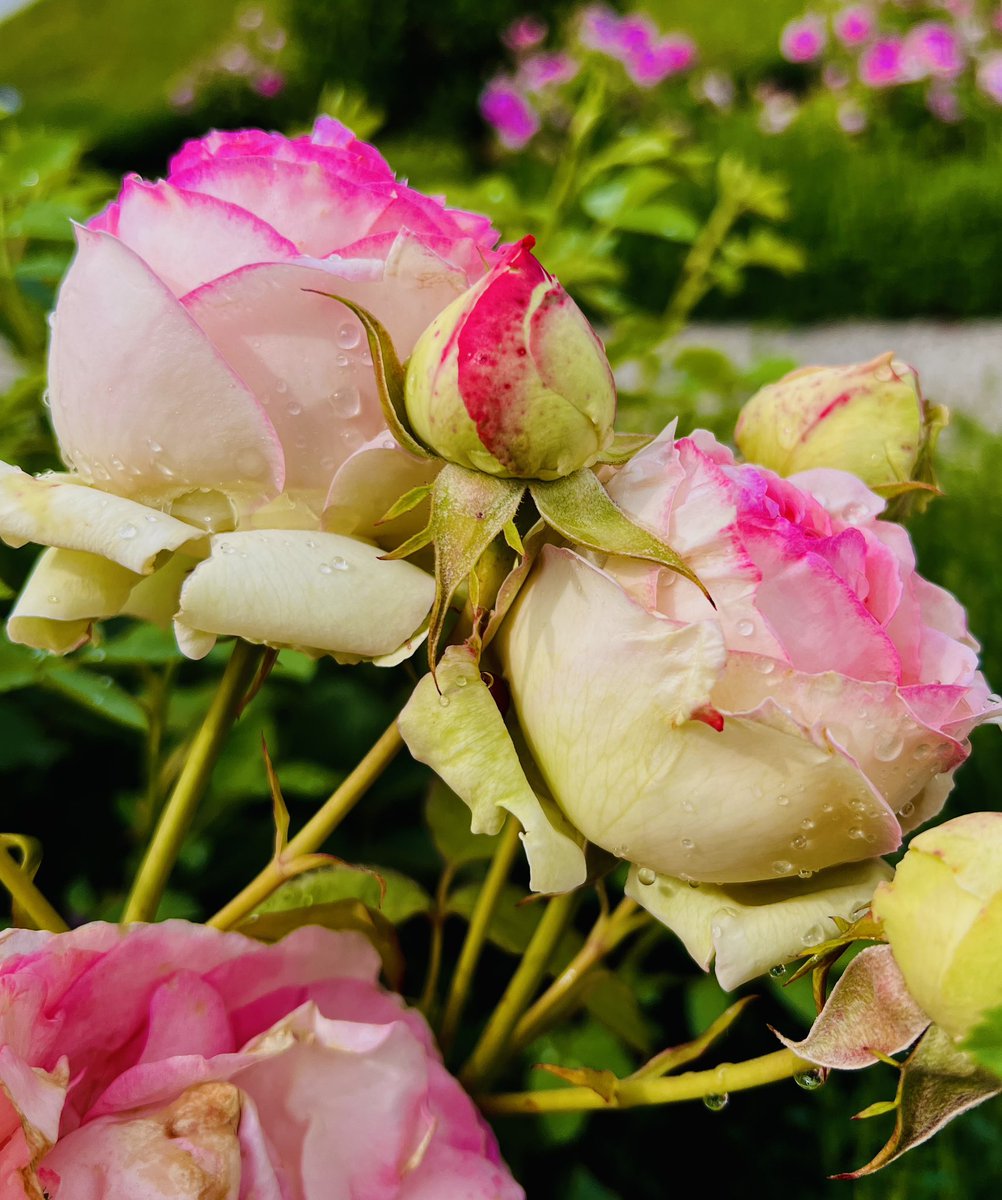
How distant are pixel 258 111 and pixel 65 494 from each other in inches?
262

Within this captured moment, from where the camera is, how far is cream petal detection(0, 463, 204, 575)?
0.92 ft

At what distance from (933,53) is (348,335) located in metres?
5.18

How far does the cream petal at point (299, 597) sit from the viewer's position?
277 millimetres

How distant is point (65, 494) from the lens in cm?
30

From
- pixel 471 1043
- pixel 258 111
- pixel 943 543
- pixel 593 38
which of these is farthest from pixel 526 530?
pixel 258 111

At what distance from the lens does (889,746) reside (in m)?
0.28

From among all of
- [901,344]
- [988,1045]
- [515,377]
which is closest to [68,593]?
[515,377]

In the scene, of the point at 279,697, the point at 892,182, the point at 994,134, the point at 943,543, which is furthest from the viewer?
the point at 994,134

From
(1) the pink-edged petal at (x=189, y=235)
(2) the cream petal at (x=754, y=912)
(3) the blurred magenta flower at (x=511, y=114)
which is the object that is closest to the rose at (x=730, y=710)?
(2) the cream petal at (x=754, y=912)

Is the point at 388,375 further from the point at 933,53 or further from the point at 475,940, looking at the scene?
the point at 933,53

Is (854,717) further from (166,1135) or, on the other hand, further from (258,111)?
(258,111)

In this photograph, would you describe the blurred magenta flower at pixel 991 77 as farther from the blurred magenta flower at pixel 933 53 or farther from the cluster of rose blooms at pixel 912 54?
the blurred magenta flower at pixel 933 53

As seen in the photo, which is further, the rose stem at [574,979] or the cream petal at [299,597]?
the rose stem at [574,979]

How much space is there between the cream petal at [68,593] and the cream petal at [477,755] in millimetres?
92
